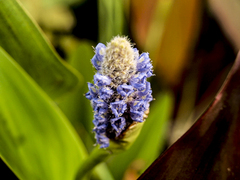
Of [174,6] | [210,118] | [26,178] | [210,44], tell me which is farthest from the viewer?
[210,44]

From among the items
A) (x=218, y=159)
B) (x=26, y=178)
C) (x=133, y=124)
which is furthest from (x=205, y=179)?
(x=26, y=178)

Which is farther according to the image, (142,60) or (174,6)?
(174,6)

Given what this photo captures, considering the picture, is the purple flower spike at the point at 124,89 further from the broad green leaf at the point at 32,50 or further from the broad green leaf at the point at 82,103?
the broad green leaf at the point at 82,103

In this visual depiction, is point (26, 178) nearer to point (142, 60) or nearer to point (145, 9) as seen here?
point (142, 60)

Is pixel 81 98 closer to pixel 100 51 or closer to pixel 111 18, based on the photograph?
pixel 111 18

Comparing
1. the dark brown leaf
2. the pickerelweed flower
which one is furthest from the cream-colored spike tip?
the dark brown leaf

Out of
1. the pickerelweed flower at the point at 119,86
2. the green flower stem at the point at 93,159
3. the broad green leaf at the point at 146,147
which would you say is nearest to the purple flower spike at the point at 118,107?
the pickerelweed flower at the point at 119,86

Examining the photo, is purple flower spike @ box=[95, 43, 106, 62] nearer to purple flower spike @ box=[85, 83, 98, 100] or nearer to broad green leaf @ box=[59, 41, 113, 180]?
purple flower spike @ box=[85, 83, 98, 100]

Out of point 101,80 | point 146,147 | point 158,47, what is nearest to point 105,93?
point 101,80
